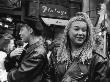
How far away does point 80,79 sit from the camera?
288 cm

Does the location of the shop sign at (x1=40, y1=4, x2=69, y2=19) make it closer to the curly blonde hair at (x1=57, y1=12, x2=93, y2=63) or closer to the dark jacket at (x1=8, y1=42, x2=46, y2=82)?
the dark jacket at (x1=8, y1=42, x2=46, y2=82)

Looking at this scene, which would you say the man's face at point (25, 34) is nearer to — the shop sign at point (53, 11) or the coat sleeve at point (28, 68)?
the coat sleeve at point (28, 68)

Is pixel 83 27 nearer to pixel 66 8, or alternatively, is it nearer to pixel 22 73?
pixel 22 73

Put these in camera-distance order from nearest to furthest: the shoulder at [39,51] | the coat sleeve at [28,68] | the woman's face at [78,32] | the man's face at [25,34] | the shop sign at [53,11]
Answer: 1. the woman's face at [78,32]
2. the coat sleeve at [28,68]
3. the shoulder at [39,51]
4. the man's face at [25,34]
5. the shop sign at [53,11]

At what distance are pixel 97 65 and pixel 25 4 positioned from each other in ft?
34.0

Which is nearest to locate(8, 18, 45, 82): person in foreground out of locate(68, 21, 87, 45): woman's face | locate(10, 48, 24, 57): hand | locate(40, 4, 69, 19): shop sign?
locate(10, 48, 24, 57): hand

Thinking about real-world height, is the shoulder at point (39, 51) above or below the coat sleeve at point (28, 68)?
above

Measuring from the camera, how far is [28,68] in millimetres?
3557

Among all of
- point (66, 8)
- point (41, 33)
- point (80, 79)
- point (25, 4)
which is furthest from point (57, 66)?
point (66, 8)

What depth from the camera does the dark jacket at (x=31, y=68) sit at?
356cm

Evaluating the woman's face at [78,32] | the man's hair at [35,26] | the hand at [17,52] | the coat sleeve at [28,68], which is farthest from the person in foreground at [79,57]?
the man's hair at [35,26]

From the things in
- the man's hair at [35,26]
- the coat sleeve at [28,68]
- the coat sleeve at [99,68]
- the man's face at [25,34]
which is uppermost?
the man's hair at [35,26]

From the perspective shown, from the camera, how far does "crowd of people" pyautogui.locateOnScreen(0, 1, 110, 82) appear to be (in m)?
2.90

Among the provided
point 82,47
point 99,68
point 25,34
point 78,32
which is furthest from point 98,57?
point 25,34
